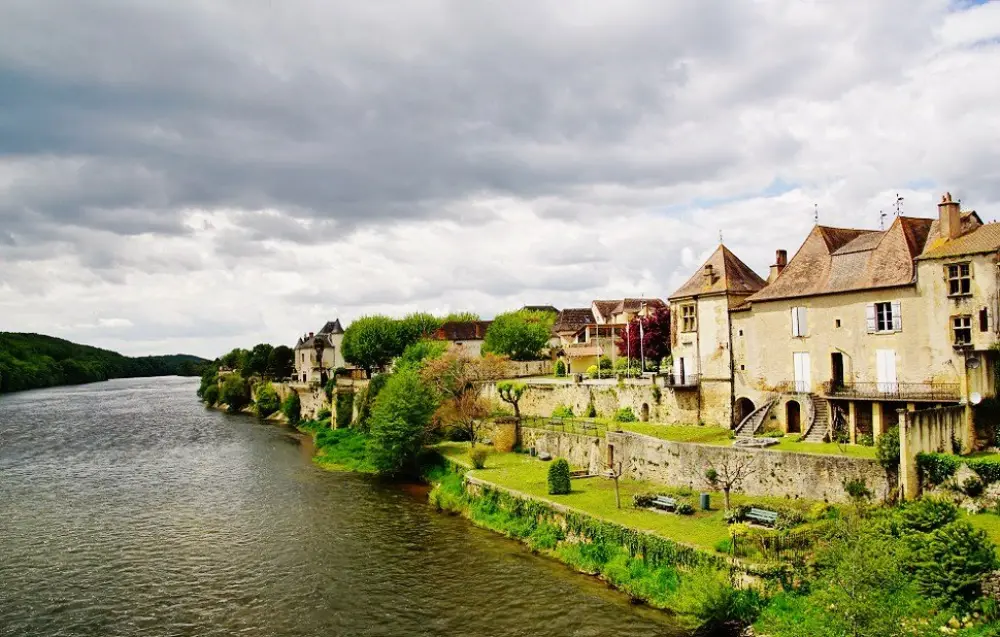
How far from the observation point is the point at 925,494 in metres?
23.8

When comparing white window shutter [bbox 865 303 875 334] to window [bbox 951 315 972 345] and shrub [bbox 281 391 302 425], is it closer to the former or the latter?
window [bbox 951 315 972 345]

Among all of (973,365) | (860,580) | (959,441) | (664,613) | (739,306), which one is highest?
(739,306)

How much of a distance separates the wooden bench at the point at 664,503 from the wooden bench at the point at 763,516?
3.25 m

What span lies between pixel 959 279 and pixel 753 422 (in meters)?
10.4

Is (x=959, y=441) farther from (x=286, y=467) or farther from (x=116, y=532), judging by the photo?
(x=286, y=467)

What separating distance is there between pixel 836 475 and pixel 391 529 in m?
18.4

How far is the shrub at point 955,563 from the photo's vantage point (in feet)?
59.1

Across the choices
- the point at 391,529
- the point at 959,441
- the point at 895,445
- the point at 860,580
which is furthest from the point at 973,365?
the point at 391,529

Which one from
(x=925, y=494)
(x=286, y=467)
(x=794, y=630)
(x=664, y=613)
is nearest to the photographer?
(x=794, y=630)

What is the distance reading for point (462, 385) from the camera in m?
51.1

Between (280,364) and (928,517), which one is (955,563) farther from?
(280,364)

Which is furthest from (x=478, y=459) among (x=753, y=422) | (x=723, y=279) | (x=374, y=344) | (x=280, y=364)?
(x=280, y=364)

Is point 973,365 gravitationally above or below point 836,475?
above

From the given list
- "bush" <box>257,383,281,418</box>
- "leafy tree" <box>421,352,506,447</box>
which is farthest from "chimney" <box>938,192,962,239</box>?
"bush" <box>257,383,281,418</box>
